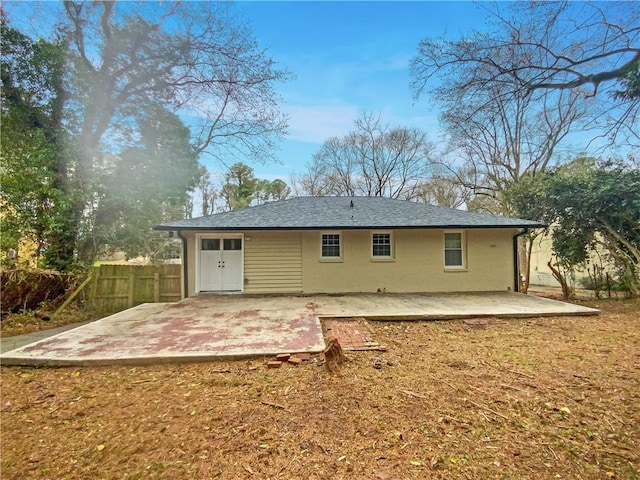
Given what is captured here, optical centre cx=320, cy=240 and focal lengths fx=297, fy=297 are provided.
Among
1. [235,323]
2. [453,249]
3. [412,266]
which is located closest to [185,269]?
[235,323]

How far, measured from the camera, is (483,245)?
10.0m

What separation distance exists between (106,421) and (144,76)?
13.1 m

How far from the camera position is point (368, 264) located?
991 centimetres

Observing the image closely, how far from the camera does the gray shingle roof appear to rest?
9195mm

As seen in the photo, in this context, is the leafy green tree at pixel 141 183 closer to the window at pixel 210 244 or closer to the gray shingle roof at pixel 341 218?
the gray shingle roof at pixel 341 218

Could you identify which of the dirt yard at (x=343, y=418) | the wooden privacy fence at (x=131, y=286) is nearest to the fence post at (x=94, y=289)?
the wooden privacy fence at (x=131, y=286)

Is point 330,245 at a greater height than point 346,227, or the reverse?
point 346,227

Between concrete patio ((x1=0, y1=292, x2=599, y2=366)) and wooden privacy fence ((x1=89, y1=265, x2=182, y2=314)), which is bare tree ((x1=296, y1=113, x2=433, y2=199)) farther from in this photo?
wooden privacy fence ((x1=89, y1=265, x2=182, y2=314))

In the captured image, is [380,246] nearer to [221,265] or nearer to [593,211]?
[221,265]

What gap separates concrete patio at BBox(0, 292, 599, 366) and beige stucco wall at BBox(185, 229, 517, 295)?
590 millimetres

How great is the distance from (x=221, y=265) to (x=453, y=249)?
7.86 m

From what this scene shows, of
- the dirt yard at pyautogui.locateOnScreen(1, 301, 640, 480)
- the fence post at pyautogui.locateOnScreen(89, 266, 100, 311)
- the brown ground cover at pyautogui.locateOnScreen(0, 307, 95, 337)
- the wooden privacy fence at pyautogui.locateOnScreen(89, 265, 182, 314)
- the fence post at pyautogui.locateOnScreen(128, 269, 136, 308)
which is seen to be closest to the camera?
the dirt yard at pyautogui.locateOnScreen(1, 301, 640, 480)

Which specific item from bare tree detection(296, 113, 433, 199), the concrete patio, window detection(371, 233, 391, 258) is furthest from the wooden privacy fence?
bare tree detection(296, 113, 433, 199)

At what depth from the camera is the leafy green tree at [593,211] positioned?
29.7ft
